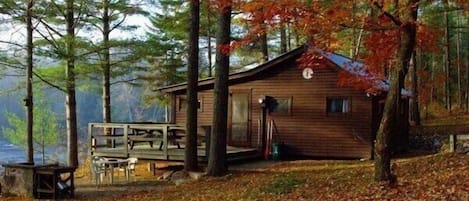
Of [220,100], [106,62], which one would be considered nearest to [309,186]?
[220,100]

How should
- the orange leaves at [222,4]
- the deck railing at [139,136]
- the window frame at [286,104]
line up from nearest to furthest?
the orange leaves at [222,4]
the deck railing at [139,136]
the window frame at [286,104]

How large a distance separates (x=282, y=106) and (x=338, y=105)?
6.49 feet

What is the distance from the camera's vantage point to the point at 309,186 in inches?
384

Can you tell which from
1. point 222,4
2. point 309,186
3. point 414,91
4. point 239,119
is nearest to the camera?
point 309,186

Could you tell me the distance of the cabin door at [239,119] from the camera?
60.8 feet

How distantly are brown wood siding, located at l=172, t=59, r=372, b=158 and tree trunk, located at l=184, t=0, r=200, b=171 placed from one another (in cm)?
505

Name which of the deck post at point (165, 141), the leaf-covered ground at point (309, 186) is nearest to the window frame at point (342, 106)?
Result: the leaf-covered ground at point (309, 186)

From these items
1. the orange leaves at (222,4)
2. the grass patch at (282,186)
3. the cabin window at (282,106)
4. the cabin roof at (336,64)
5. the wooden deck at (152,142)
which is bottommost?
the grass patch at (282,186)

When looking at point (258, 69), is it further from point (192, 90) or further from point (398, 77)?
point (398, 77)

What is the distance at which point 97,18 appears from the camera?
20.2 meters

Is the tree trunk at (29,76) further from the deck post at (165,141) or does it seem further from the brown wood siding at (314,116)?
the brown wood siding at (314,116)

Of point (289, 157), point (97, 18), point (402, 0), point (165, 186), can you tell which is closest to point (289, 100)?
point (289, 157)

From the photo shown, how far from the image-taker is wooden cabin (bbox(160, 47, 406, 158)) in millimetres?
16703

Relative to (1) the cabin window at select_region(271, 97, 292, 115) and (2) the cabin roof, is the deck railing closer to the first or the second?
(2) the cabin roof
